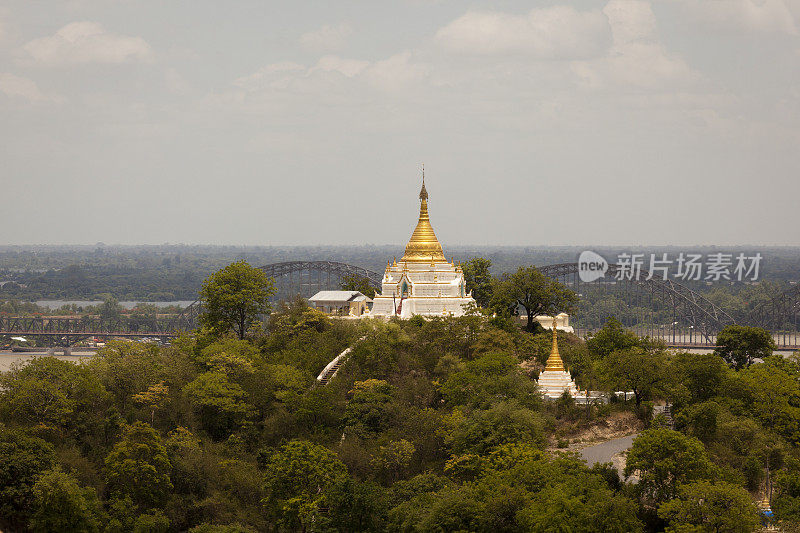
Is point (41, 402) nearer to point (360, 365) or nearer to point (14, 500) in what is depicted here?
point (14, 500)

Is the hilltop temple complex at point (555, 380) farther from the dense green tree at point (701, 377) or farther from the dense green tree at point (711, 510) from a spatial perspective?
the dense green tree at point (711, 510)

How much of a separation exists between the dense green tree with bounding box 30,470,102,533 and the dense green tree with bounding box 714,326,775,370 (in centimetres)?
3610

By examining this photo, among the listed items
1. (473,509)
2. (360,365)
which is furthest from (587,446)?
(360,365)

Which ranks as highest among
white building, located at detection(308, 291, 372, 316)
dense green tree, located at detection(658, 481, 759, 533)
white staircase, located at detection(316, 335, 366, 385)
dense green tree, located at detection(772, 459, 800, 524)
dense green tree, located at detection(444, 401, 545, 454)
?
white building, located at detection(308, 291, 372, 316)

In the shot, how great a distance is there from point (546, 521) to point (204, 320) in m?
31.4

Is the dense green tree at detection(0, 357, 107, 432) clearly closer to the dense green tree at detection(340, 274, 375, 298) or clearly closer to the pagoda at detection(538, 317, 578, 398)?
the pagoda at detection(538, 317, 578, 398)

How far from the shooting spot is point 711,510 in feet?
92.3

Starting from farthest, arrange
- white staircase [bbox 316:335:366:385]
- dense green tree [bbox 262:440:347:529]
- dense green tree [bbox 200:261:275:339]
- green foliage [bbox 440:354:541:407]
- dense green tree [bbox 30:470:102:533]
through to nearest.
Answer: dense green tree [bbox 200:261:275:339], white staircase [bbox 316:335:366:385], green foliage [bbox 440:354:541:407], dense green tree [bbox 262:440:347:529], dense green tree [bbox 30:470:102:533]

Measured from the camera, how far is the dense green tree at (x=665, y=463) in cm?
3092

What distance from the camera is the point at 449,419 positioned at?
38938 millimetres

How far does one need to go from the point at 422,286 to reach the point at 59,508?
92.4ft

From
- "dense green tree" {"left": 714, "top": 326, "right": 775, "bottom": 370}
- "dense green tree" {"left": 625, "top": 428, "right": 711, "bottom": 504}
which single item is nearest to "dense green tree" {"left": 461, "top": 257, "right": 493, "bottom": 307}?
"dense green tree" {"left": 714, "top": 326, "right": 775, "bottom": 370}

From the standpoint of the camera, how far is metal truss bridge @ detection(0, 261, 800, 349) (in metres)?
105

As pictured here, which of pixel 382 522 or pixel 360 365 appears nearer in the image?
pixel 382 522
